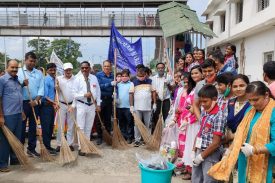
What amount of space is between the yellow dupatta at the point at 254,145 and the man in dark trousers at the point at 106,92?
3.97 meters

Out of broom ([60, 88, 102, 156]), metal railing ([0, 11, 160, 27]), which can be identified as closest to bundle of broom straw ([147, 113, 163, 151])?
broom ([60, 88, 102, 156])

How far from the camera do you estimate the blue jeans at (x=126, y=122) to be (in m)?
6.29

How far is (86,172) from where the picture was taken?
449cm

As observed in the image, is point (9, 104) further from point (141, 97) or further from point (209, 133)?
point (209, 133)

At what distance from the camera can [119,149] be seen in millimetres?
5801

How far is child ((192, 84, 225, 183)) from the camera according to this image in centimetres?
270

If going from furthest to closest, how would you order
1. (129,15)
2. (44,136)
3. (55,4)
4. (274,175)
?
(55,4), (129,15), (44,136), (274,175)

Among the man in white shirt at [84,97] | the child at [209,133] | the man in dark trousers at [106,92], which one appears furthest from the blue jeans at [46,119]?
the child at [209,133]

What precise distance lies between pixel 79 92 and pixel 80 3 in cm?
1961

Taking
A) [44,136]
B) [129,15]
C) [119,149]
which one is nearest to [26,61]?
[44,136]

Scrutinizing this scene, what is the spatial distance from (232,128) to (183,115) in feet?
4.98

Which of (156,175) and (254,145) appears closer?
(254,145)

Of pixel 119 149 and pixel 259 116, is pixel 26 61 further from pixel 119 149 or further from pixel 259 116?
pixel 259 116

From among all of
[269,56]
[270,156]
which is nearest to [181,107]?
[270,156]
